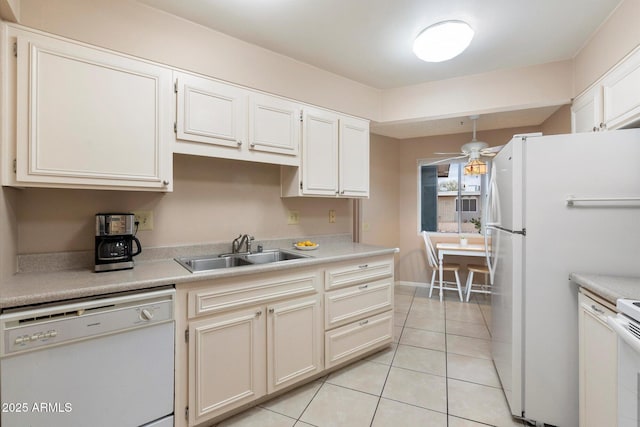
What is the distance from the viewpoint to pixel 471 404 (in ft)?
6.14

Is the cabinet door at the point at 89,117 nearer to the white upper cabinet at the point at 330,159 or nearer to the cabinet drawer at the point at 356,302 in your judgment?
the white upper cabinet at the point at 330,159

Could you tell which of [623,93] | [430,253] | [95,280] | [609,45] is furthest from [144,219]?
[430,253]

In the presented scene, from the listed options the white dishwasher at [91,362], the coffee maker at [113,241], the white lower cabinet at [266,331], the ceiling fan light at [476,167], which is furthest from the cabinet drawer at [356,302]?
the ceiling fan light at [476,167]

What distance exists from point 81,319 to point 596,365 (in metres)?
2.32

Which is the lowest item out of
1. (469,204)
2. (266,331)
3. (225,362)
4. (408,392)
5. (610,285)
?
(408,392)

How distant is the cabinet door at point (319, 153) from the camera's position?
2.42 m

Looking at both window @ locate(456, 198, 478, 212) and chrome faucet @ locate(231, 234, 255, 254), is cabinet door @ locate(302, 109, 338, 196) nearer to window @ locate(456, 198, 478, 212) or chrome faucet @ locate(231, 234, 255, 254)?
chrome faucet @ locate(231, 234, 255, 254)

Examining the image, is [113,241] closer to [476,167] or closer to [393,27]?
[393,27]

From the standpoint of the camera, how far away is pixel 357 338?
2.30 meters

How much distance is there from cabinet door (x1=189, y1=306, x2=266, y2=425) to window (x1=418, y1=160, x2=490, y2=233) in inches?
140

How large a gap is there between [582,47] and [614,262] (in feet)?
5.77

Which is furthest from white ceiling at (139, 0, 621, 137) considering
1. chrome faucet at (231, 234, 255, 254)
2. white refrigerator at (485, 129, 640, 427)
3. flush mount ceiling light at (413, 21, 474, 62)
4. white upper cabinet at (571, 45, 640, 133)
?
chrome faucet at (231, 234, 255, 254)

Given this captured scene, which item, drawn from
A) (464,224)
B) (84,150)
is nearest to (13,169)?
(84,150)

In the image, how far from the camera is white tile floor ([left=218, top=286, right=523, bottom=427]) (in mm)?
1732
